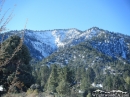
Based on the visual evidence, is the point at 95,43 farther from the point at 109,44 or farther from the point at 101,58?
the point at 101,58

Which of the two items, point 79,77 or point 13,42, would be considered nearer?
point 13,42

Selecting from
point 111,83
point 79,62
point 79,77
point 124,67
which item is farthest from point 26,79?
point 79,62

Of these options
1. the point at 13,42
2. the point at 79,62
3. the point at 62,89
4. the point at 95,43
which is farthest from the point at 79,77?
the point at 95,43

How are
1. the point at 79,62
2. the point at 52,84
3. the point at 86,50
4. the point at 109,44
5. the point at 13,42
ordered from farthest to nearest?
the point at 109,44 → the point at 86,50 → the point at 79,62 → the point at 52,84 → the point at 13,42

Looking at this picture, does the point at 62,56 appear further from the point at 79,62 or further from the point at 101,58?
the point at 101,58

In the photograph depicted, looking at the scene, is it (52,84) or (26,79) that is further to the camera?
(52,84)

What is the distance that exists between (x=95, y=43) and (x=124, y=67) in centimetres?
8191

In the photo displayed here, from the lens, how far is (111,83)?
53969mm

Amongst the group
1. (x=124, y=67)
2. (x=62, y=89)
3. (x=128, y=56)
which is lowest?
(x=62, y=89)

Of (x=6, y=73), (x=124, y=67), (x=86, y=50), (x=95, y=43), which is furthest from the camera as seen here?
(x=95, y=43)

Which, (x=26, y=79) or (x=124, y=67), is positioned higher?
(x=124, y=67)

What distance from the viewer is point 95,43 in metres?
183

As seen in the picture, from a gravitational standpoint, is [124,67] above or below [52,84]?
above

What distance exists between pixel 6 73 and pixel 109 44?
180 m
